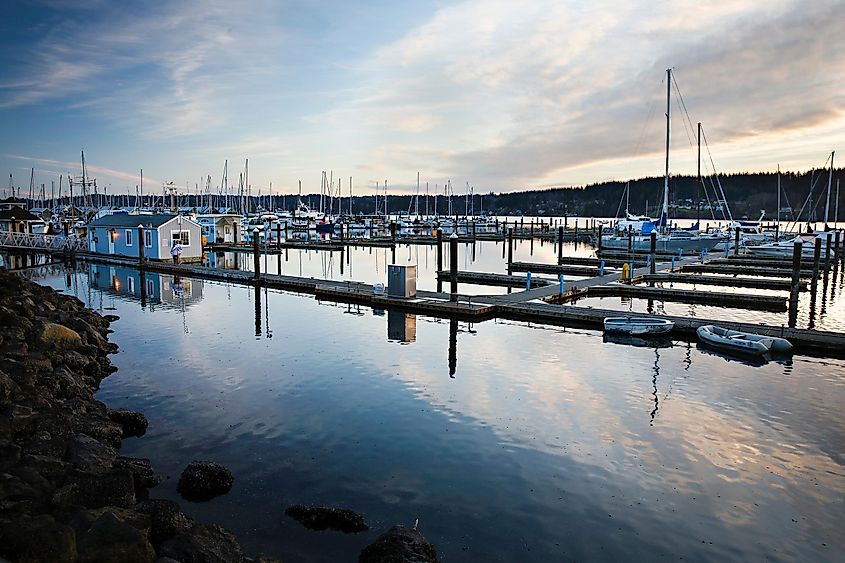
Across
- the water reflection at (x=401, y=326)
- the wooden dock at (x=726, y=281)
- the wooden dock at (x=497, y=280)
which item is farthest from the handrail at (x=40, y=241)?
the wooden dock at (x=726, y=281)

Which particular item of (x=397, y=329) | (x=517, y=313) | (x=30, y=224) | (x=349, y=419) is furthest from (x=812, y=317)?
(x=30, y=224)

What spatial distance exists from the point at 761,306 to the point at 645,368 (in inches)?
613

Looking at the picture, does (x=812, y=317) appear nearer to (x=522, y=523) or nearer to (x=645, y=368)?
(x=645, y=368)

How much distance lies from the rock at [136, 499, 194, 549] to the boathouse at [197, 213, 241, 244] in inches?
2380

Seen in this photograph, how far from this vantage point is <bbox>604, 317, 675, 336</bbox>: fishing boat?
2167cm

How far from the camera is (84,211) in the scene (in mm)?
90750

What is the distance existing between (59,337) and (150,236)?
3008cm

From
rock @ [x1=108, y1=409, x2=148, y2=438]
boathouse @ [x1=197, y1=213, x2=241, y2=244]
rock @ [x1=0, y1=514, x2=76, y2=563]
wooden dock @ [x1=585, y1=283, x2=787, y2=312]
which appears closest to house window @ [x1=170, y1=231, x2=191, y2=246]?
boathouse @ [x1=197, y1=213, x2=241, y2=244]

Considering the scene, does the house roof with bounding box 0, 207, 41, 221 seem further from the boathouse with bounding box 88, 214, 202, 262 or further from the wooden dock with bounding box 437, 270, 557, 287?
the wooden dock with bounding box 437, 270, 557, 287

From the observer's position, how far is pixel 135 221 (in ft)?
155

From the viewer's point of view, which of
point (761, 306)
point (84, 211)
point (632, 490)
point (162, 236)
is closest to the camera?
point (632, 490)

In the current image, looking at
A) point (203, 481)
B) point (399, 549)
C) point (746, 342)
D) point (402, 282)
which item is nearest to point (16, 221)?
point (402, 282)

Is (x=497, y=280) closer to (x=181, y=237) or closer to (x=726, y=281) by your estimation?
(x=726, y=281)

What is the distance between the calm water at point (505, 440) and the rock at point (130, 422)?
0.34 metres
